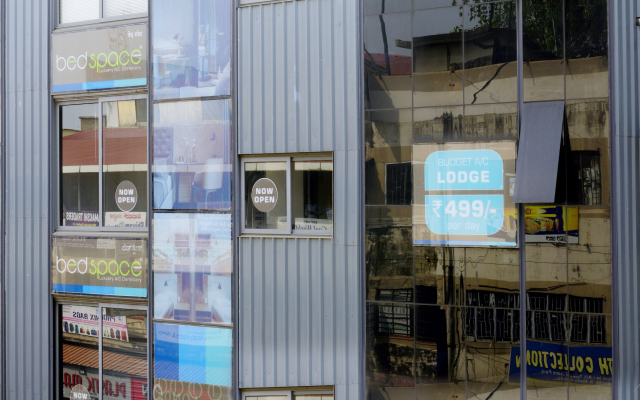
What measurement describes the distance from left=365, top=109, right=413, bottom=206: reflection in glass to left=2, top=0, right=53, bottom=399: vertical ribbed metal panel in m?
5.34

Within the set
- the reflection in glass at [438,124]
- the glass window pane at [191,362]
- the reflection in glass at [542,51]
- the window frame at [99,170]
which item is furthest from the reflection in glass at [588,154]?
the window frame at [99,170]

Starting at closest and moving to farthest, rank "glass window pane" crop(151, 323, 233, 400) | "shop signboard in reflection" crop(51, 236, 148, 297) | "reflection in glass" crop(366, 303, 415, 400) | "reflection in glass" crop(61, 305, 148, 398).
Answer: "reflection in glass" crop(366, 303, 415, 400) < "glass window pane" crop(151, 323, 233, 400) < "shop signboard in reflection" crop(51, 236, 148, 297) < "reflection in glass" crop(61, 305, 148, 398)

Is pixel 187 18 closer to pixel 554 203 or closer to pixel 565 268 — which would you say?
pixel 554 203

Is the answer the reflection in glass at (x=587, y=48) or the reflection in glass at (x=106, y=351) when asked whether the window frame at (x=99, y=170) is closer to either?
the reflection in glass at (x=106, y=351)

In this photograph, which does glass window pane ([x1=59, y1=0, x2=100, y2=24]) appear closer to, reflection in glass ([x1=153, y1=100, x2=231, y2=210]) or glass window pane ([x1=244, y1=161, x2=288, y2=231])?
reflection in glass ([x1=153, y1=100, x2=231, y2=210])

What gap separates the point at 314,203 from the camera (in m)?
7.26

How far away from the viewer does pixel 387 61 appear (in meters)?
6.88

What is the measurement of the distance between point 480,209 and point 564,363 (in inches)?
85.8

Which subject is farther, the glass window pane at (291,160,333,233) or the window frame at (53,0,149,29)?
the window frame at (53,0,149,29)

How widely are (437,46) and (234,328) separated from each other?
490 cm

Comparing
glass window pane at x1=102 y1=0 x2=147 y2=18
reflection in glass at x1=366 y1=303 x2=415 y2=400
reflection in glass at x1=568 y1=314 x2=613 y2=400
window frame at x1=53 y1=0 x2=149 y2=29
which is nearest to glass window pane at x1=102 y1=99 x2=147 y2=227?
window frame at x1=53 y1=0 x2=149 y2=29

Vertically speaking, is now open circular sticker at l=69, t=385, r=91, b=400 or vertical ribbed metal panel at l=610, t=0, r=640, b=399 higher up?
vertical ribbed metal panel at l=610, t=0, r=640, b=399

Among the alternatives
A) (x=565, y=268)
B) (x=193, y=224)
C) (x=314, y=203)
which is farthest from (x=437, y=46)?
(x=193, y=224)

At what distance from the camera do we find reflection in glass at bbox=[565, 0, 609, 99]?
6.21 meters
